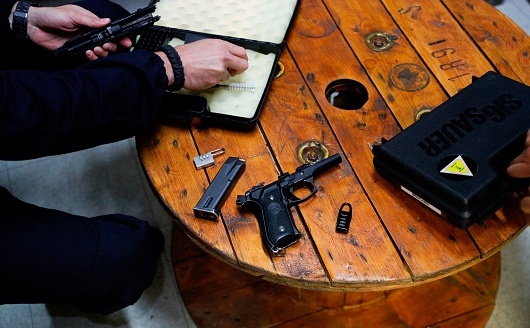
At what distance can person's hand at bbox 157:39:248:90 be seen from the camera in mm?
1231

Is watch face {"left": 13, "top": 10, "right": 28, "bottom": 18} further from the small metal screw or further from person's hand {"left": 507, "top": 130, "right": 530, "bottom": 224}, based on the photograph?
person's hand {"left": 507, "top": 130, "right": 530, "bottom": 224}

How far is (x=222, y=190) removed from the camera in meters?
1.13

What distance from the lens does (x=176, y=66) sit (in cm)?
122

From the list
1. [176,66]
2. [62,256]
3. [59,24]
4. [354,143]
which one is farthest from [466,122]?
[59,24]

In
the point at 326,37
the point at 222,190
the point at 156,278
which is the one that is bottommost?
the point at 156,278

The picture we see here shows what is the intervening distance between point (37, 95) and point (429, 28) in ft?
3.14

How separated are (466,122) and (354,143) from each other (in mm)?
238

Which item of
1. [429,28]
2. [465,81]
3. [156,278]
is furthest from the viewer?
[156,278]

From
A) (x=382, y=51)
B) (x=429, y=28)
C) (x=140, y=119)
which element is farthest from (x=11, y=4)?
(x=429, y=28)

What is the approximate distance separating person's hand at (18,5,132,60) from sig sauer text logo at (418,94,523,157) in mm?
756

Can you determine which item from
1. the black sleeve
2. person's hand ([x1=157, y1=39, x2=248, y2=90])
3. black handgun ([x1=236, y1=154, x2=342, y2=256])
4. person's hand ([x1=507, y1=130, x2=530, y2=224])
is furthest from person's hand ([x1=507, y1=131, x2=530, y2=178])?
the black sleeve

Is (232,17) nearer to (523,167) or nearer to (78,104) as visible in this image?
(78,104)

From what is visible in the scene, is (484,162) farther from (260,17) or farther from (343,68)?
(260,17)

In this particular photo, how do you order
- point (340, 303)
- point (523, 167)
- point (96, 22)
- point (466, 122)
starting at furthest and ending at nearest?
1. point (340, 303)
2. point (96, 22)
3. point (466, 122)
4. point (523, 167)
